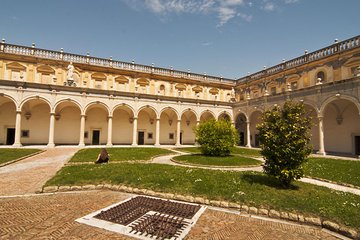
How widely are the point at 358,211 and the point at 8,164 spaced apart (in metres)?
16.6

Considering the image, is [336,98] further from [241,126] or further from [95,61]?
[95,61]

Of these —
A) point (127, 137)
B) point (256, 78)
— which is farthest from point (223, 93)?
point (127, 137)

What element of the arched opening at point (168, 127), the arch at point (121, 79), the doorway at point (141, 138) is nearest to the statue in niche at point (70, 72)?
the arch at point (121, 79)

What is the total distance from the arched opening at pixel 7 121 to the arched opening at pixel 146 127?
611 inches

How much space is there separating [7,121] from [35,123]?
2.81 metres

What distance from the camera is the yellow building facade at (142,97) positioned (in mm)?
21438

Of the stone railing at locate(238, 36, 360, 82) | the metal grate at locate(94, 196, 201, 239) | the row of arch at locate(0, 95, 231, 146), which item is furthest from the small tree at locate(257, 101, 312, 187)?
the row of arch at locate(0, 95, 231, 146)

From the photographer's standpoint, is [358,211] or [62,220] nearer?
[62,220]

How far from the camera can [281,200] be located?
21.5ft

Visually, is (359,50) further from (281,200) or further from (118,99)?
(118,99)

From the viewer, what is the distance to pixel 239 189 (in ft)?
24.6

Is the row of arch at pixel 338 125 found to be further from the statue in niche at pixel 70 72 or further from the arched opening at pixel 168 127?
the statue in niche at pixel 70 72

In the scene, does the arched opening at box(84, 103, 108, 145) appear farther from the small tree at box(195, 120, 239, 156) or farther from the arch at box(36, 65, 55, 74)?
the small tree at box(195, 120, 239, 156)

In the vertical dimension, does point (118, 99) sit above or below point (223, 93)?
below
